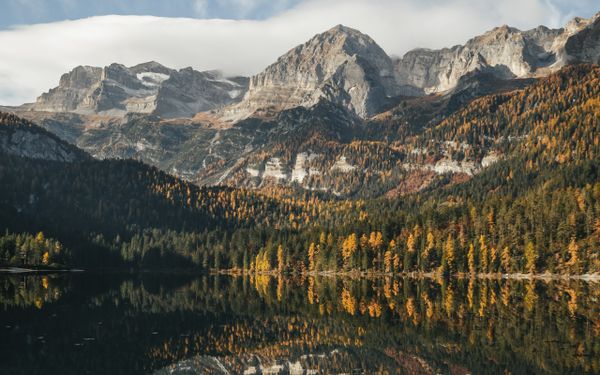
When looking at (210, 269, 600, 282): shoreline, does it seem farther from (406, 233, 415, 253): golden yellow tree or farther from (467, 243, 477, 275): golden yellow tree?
(406, 233, 415, 253): golden yellow tree

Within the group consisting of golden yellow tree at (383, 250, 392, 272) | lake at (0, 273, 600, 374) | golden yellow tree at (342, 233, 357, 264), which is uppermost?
golden yellow tree at (342, 233, 357, 264)

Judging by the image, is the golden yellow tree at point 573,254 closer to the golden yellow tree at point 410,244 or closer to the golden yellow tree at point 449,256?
the golden yellow tree at point 449,256

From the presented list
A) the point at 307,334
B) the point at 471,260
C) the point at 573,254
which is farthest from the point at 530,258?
the point at 307,334

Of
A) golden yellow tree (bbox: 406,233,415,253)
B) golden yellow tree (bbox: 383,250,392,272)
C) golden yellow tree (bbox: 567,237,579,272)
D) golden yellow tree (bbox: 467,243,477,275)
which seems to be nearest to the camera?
golden yellow tree (bbox: 567,237,579,272)

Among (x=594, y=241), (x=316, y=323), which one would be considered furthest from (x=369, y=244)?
(x=316, y=323)

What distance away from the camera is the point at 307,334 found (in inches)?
2694

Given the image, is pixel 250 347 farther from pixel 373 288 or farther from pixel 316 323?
pixel 373 288

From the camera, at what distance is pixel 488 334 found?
6316 centimetres

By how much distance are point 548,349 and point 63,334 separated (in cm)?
4911

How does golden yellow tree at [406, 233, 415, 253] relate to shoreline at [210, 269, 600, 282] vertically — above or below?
above

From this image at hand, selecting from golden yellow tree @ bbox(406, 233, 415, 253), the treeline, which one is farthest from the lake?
the treeline

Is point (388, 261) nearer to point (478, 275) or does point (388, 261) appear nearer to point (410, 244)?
point (410, 244)

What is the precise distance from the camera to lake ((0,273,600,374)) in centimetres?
5181

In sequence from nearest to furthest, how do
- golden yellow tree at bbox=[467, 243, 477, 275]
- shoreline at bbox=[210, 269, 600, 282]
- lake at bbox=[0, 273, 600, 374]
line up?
lake at bbox=[0, 273, 600, 374]
shoreline at bbox=[210, 269, 600, 282]
golden yellow tree at bbox=[467, 243, 477, 275]
